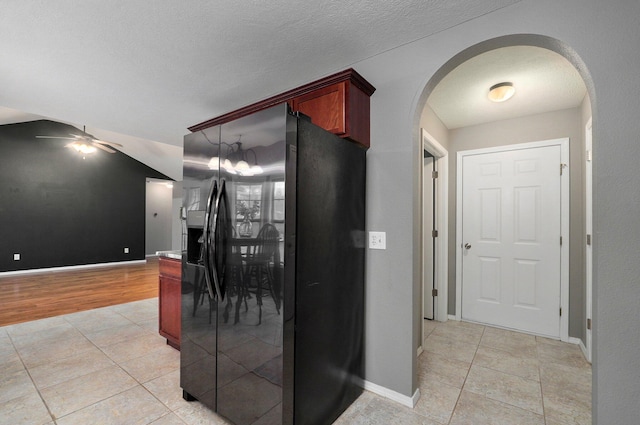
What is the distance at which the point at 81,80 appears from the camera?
8.30ft

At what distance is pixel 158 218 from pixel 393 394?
10.1 meters

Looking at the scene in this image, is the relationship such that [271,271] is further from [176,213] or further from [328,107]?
[176,213]

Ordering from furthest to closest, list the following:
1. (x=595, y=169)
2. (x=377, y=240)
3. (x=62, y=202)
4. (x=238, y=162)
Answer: (x=62, y=202) < (x=377, y=240) < (x=238, y=162) < (x=595, y=169)

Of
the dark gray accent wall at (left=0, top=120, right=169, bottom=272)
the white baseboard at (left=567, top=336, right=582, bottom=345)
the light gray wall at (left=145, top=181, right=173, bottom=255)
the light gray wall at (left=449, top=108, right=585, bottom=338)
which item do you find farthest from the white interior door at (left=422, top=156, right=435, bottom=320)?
the light gray wall at (left=145, top=181, right=173, bottom=255)

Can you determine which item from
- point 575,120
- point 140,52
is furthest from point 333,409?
point 575,120

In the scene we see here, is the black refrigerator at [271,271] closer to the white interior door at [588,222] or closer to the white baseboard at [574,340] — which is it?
the white interior door at [588,222]

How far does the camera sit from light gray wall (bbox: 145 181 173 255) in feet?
31.2

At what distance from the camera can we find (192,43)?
1991mm

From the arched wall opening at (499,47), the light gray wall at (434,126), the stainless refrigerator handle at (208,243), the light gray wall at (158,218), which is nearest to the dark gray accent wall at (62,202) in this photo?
the light gray wall at (158,218)

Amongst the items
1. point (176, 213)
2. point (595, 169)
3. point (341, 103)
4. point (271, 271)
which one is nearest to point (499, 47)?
point (595, 169)

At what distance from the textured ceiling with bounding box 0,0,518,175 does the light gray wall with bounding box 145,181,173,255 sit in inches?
281

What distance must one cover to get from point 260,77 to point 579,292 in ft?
12.7

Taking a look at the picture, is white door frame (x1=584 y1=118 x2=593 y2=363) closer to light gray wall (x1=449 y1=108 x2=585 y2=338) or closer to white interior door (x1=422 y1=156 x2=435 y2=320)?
light gray wall (x1=449 y1=108 x2=585 y2=338)

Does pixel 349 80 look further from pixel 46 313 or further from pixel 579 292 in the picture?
pixel 46 313
